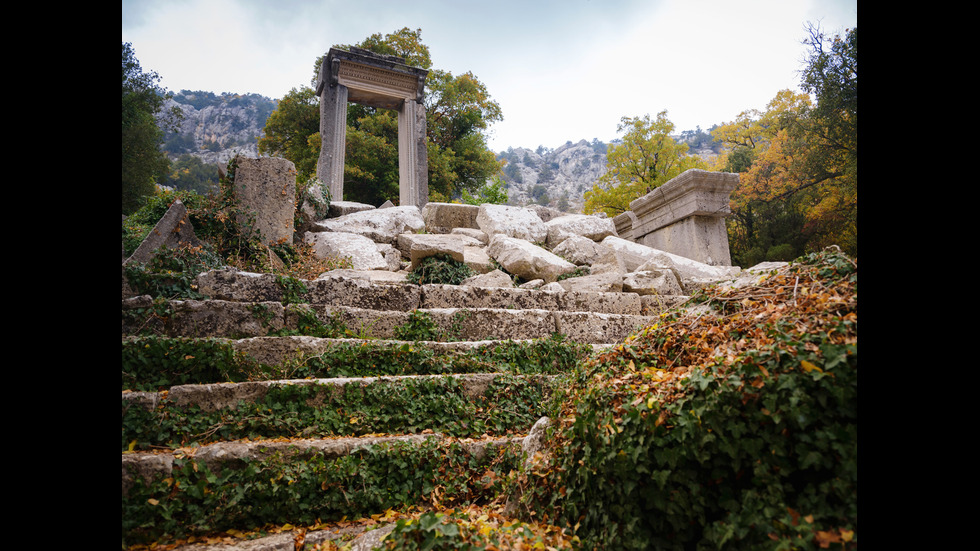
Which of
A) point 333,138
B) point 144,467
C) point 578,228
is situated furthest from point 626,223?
point 144,467

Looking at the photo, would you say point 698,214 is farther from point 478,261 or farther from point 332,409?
point 332,409

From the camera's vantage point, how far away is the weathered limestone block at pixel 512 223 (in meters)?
7.66

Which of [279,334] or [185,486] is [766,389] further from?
[279,334]

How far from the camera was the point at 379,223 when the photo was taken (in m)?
7.97

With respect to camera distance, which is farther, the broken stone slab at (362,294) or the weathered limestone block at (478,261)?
the weathered limestone block at (478,261)

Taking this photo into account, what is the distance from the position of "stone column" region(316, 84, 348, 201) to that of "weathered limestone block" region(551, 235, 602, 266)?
6264mm

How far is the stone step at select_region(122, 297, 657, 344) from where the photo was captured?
3.34 meters

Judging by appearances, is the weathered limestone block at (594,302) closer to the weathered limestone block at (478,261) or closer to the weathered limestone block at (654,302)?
the weathered limestone block at (654,302)

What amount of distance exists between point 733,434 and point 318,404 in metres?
2.39

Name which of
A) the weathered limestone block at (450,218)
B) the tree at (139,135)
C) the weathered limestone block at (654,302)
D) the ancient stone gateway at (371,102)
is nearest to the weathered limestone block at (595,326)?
the weathered limestone block at (654,302)

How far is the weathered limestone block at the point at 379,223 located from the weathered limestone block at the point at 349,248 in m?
0.33

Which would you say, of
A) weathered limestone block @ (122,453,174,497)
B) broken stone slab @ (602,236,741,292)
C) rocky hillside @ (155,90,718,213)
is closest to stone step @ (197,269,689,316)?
broken stone slab @ (602,236,741,292)
